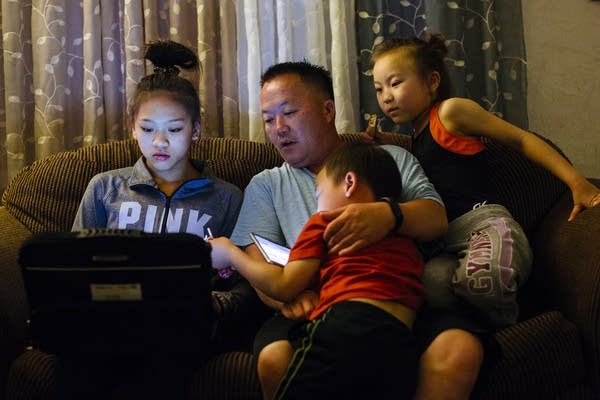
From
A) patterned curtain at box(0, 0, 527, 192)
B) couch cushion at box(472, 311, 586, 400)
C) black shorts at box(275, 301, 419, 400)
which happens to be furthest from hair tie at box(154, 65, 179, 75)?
couch cushion at box(472, 311, 586, 400)

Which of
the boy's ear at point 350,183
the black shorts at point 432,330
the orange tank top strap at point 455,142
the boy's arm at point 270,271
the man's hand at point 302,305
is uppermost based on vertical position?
the orange tank top strap at point 455,142

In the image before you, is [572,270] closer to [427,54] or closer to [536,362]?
[536,362]

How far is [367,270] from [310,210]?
0.43 meters

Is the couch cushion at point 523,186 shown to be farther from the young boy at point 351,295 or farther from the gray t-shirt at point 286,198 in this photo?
the young boy at point 351,295

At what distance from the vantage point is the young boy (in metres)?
1.09

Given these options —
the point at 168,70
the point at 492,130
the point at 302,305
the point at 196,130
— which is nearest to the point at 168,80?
the point at 168,70

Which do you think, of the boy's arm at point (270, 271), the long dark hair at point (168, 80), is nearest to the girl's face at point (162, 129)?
the long dark hair at point (168, 80)

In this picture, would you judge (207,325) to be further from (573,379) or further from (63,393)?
(573,379)

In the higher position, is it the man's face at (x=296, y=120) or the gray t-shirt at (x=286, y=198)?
the man's face at (x=296, y=120)

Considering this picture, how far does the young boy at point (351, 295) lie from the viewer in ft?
3.58

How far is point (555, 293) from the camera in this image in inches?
59.7

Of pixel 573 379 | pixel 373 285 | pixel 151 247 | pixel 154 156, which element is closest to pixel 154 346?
pixel 151 247

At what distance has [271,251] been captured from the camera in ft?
4.51

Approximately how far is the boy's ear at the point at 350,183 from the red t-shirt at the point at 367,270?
0.09 metres
